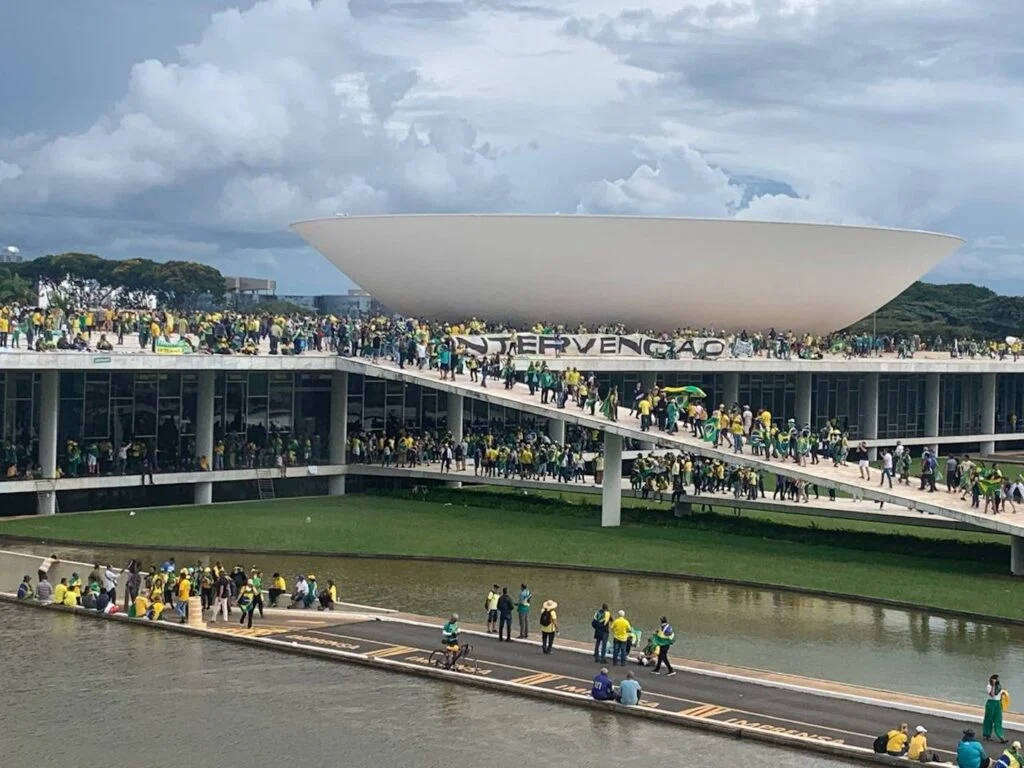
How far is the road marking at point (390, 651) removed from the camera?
23.6 metres

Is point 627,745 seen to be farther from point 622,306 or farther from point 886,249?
point 886,249

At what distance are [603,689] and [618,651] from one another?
2.17 m

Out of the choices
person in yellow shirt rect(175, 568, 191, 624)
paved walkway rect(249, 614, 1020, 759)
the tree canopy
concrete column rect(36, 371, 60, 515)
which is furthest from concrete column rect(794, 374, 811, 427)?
the tree canopy

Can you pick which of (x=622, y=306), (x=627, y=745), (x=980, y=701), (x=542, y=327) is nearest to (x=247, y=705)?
(x=627, y=745)

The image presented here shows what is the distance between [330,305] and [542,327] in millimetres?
45670

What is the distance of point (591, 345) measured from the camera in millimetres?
51500

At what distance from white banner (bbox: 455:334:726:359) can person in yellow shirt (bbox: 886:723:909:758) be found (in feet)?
95.4

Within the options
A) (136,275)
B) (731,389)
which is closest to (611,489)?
(731,389)

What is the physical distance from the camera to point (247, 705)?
20.8 m

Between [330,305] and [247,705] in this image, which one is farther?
[330,305]

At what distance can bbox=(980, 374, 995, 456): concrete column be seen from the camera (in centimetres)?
6825

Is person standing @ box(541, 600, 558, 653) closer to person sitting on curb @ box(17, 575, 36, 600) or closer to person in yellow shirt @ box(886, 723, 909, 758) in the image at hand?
person in yellow shirt @ box(886, 723, 909, 758)

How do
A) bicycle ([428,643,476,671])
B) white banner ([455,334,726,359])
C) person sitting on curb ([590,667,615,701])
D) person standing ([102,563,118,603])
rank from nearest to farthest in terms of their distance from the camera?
person sitting on curb ([590,667,615,701]) < bicycle ([428,643,476,671]) < person standing ([102,563,118,603]) < white banner ([455,334,726,359])

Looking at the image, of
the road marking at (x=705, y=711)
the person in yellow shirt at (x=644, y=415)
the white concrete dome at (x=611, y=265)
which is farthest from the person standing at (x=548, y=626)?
the white concrete dome at (x=611, y=265)
